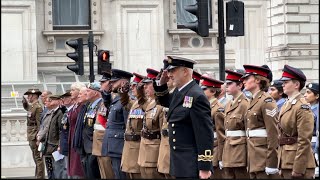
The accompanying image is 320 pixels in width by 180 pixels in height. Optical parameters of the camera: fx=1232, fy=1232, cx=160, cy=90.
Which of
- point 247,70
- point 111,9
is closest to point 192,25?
point 247,70

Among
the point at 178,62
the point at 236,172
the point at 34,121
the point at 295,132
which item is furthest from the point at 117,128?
the point at 34,121

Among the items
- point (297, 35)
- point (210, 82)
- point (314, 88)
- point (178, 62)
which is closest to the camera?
point (178, 62)

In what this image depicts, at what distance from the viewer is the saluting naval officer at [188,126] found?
11.6m

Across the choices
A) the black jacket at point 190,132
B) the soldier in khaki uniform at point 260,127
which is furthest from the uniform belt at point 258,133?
the black jacket at point 190,132

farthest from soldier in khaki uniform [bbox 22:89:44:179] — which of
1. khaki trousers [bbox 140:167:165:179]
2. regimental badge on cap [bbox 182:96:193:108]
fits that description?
regimental badge on cap [bbox 182:96:193:108]

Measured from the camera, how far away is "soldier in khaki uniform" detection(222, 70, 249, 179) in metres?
14.2

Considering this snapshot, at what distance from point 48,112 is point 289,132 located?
7464 mm

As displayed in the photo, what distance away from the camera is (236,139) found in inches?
561

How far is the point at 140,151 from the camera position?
14.5 m

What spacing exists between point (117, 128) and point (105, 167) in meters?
0.70

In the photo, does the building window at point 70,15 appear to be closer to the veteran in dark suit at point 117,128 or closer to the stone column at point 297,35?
the stone column at point 297,35

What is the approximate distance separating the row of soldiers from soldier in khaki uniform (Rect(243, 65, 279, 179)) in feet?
0.04

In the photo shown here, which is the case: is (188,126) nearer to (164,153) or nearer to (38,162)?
(164,153)

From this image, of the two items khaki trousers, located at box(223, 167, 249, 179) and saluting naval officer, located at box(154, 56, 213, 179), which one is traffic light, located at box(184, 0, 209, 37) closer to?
khaki trousers, located at box(223, 167, 249, 179)
